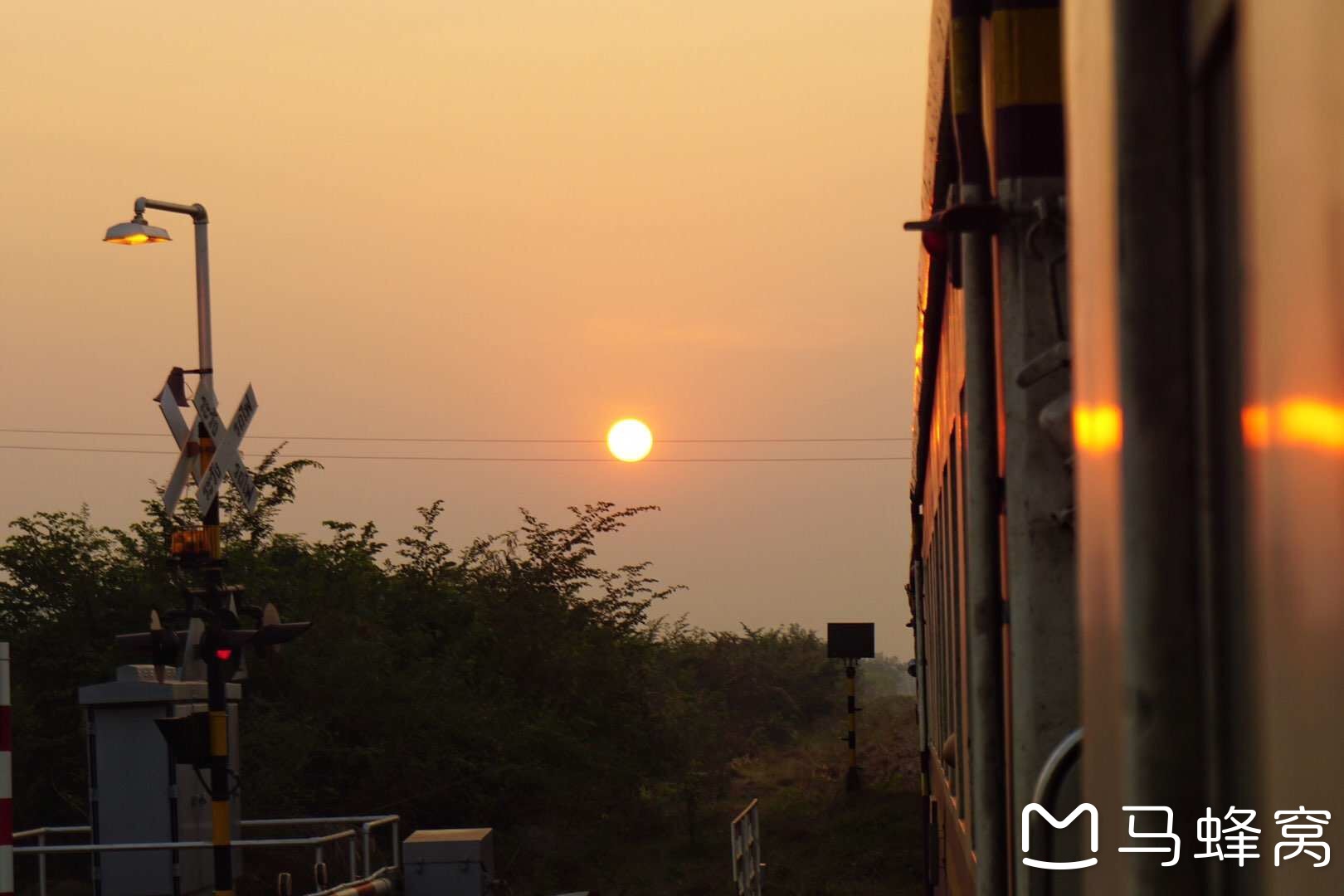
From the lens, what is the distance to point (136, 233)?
1395 cm

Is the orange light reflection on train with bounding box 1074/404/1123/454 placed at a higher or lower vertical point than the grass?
higher

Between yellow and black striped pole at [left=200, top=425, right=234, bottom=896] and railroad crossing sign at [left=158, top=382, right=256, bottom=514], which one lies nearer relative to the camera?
yellow and black striped pole at [left=200, top=425, right=234, bottom=896]

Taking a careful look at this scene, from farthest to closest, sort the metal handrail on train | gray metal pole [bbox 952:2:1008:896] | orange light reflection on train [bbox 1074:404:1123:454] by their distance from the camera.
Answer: gray metal pole [bbox 952:2:1008:896], the metal handrail on train, orange light reflection on train [bbox 1074:404:1123:454]

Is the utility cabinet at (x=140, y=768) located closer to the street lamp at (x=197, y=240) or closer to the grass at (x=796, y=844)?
the street lamp at (x=197, y=240)

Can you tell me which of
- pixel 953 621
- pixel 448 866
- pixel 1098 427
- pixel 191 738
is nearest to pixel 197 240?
pixel 191 738

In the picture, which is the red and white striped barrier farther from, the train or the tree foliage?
the tree foliage

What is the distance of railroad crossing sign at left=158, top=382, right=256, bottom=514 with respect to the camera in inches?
518

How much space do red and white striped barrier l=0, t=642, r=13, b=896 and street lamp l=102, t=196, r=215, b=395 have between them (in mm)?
7538

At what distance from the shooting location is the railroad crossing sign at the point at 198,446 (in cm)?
1316

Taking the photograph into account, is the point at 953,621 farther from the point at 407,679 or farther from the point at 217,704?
the point at 407,679

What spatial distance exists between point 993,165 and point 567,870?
831 inches

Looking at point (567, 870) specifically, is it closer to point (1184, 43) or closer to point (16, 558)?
point (16, 558)

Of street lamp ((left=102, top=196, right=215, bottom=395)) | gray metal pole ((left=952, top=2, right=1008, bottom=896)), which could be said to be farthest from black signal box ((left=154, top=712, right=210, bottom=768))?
gray metal pole ((left=952, top=2, right=1008, bottom=896))

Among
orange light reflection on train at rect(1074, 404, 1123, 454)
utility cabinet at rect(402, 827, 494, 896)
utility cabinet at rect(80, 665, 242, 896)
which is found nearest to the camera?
orange light reflection on train at rect(1074, 404, 1123, 454)
